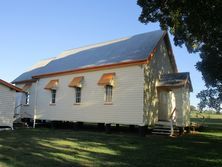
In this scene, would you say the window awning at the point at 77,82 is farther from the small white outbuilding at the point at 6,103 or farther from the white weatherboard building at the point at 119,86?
the small white outbuilding at the point at 6,103

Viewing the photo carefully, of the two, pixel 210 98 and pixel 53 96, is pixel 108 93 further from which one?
pixel 210 98

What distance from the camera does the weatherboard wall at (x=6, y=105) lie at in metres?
24.5

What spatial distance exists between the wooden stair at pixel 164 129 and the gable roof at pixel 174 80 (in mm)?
2849

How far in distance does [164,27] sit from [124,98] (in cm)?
581

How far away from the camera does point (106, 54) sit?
26469mm

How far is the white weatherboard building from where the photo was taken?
21953mm

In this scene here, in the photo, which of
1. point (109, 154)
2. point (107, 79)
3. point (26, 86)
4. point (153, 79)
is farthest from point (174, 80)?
point (26, 86)

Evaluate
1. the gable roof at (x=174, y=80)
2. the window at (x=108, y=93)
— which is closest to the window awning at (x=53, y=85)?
the window at (x=108, y=93)

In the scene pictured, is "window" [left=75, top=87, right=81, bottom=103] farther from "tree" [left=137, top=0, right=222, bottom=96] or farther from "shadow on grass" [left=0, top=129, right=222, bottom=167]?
"shadow on grass" [left=0, top=129, right=222, bottom=167]

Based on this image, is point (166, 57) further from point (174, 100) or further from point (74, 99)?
point (74, 99)

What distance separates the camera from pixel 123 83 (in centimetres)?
2253

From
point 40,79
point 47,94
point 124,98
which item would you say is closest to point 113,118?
point 124,98

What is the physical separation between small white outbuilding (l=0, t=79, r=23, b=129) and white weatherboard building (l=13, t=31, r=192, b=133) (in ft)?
12.1

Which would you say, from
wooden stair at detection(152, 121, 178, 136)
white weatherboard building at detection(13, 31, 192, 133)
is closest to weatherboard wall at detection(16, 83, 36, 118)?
white weatherboard building at detection(13, 31, 192, 133)
